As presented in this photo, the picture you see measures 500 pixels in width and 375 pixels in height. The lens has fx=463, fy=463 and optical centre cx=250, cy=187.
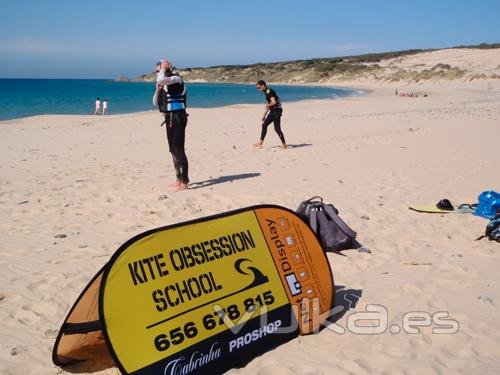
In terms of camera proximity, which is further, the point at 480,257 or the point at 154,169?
the point at 154,169

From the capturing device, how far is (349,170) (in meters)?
9.66

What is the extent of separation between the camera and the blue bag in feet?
21.0

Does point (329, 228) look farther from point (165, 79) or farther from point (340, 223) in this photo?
point (165, 79)

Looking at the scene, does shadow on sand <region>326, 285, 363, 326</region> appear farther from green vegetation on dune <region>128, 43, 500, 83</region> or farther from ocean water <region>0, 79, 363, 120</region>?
green vegetation on dune <region>128, 43, 500, 83</region>

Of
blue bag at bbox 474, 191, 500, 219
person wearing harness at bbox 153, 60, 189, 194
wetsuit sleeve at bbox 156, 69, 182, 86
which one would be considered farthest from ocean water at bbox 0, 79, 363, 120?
blue bag at bbox 474, 191, 500, 219

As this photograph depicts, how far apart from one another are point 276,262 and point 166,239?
934mm

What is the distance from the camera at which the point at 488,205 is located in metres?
6.46

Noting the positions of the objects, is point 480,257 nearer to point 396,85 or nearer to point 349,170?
point 349,170

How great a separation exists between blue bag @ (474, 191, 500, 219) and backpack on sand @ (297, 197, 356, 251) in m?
2.32

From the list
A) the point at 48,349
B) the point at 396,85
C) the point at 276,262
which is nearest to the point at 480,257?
the point at 276,262

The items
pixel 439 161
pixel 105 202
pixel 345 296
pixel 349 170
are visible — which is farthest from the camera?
pixel 439 161

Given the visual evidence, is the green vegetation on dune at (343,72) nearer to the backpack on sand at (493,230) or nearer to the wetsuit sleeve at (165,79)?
the backpack on sand at (493,230)

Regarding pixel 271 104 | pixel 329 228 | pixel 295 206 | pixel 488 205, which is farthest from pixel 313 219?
pixel 271 104

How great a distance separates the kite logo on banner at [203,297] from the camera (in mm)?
2834
